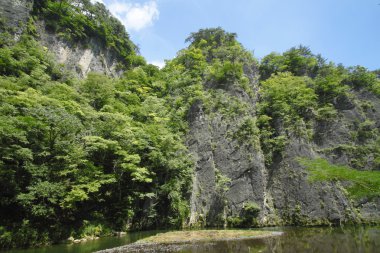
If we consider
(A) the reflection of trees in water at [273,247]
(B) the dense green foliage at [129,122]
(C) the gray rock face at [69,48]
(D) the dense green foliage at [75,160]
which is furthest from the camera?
(C) the gray rock face at [69,48]

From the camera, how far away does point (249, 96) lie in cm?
3891

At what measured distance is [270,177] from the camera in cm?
2994

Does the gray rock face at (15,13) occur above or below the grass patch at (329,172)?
above

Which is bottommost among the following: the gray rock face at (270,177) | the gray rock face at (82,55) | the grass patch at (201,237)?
the grass patch at (201,237)

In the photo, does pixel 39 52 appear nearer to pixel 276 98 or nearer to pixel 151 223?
pixel 151 223

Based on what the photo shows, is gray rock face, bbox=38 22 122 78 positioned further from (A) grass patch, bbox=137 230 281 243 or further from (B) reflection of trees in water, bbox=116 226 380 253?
(B) reflection of trees in water, bbox=116 226 380 253

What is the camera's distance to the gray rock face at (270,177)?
2488 centimetres

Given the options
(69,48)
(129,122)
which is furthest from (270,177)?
(69,48)

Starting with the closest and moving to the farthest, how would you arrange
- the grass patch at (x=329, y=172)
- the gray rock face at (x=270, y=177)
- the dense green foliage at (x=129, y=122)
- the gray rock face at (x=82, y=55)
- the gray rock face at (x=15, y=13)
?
the dense green foliage at (x=129, y=122), the grass patch at (x=329, y=172), the gray rock face at (x=270, y=177), the gray rock face at (x=15, y=13), the gray rock face at (x=82, y=55)

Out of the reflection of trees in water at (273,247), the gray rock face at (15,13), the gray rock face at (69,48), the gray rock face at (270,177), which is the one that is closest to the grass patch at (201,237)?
the reflection of trees in water at (273,247)

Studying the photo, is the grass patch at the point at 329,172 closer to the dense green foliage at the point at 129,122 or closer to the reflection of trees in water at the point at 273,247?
the dense green foliage at the point at 129,122

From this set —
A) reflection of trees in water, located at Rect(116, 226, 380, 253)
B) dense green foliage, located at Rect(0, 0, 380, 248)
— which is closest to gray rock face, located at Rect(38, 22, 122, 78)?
dense green foliage, located at Rect(0, 0, 380, 248)

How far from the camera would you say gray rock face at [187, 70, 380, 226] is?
2488 cm

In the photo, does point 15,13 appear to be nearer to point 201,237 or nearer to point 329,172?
point 201,237
